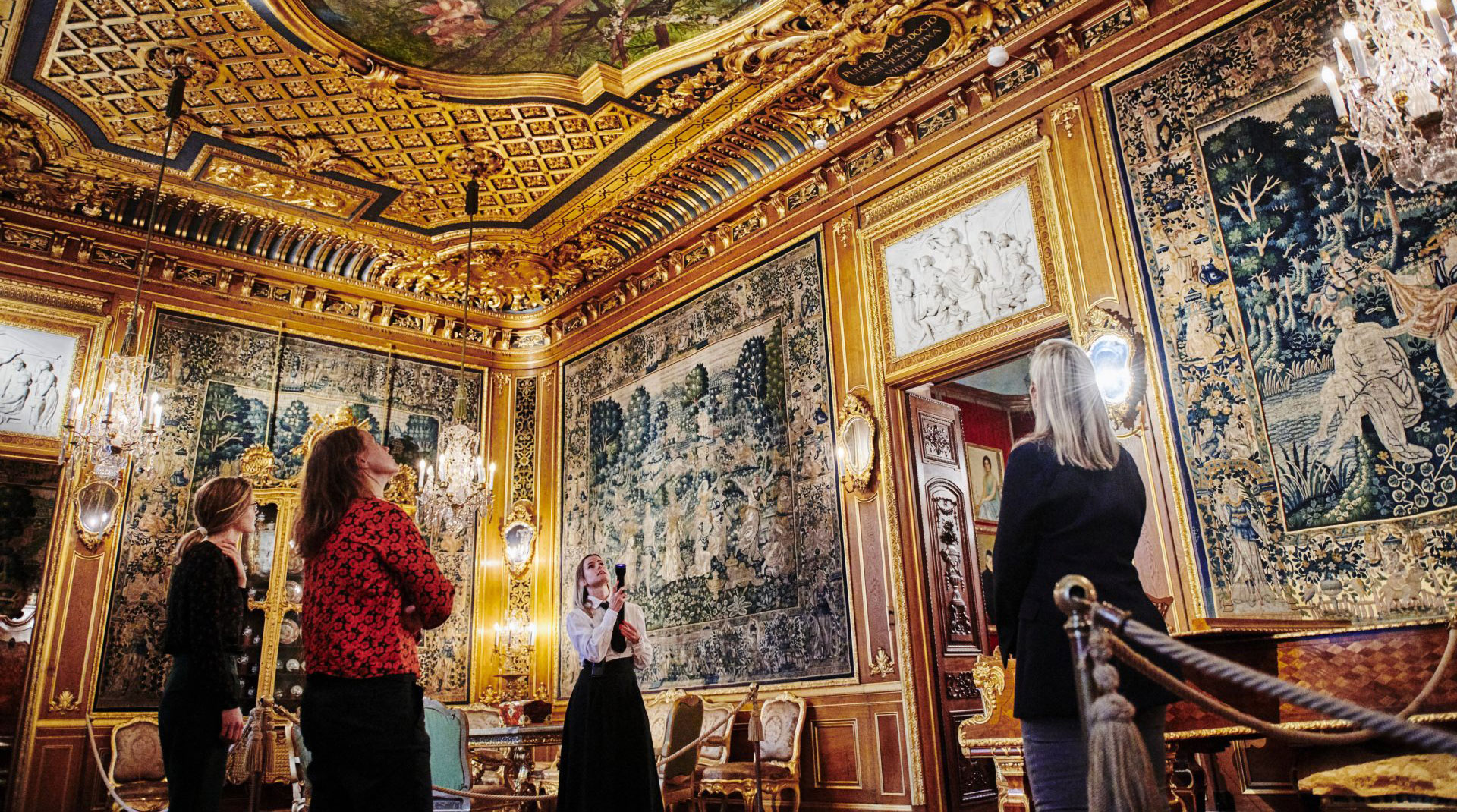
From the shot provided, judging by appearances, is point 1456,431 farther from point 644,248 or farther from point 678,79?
point 644,248

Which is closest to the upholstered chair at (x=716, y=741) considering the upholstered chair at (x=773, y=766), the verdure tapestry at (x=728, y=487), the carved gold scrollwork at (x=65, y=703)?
the upholstered chair at (x=773, y=766)

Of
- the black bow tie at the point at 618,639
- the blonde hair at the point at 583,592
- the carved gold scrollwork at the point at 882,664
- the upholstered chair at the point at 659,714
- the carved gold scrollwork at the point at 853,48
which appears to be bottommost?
the upholstered chair at the point at 659,714

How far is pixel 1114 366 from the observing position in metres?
5.71

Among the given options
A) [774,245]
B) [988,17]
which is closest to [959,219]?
[988,17]

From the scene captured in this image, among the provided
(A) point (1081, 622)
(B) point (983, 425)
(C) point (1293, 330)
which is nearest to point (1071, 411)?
(A) point (1081, 622)

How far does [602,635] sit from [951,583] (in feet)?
11.6

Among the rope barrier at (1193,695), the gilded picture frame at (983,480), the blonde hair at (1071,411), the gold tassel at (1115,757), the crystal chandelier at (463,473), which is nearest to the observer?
the gold tassel at (1115,757)

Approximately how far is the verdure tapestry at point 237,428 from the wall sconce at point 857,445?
474cm

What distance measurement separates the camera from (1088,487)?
2240 millimetres

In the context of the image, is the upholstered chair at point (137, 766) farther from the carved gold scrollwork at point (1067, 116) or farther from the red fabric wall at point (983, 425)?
the carved gold scrollwork at point (1067, 116)

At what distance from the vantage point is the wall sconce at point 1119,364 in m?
5.61

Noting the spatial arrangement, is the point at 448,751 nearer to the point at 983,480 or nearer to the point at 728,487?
the point at 728,487

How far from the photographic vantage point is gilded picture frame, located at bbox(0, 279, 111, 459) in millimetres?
8328

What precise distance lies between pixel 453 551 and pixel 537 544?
0.93m
